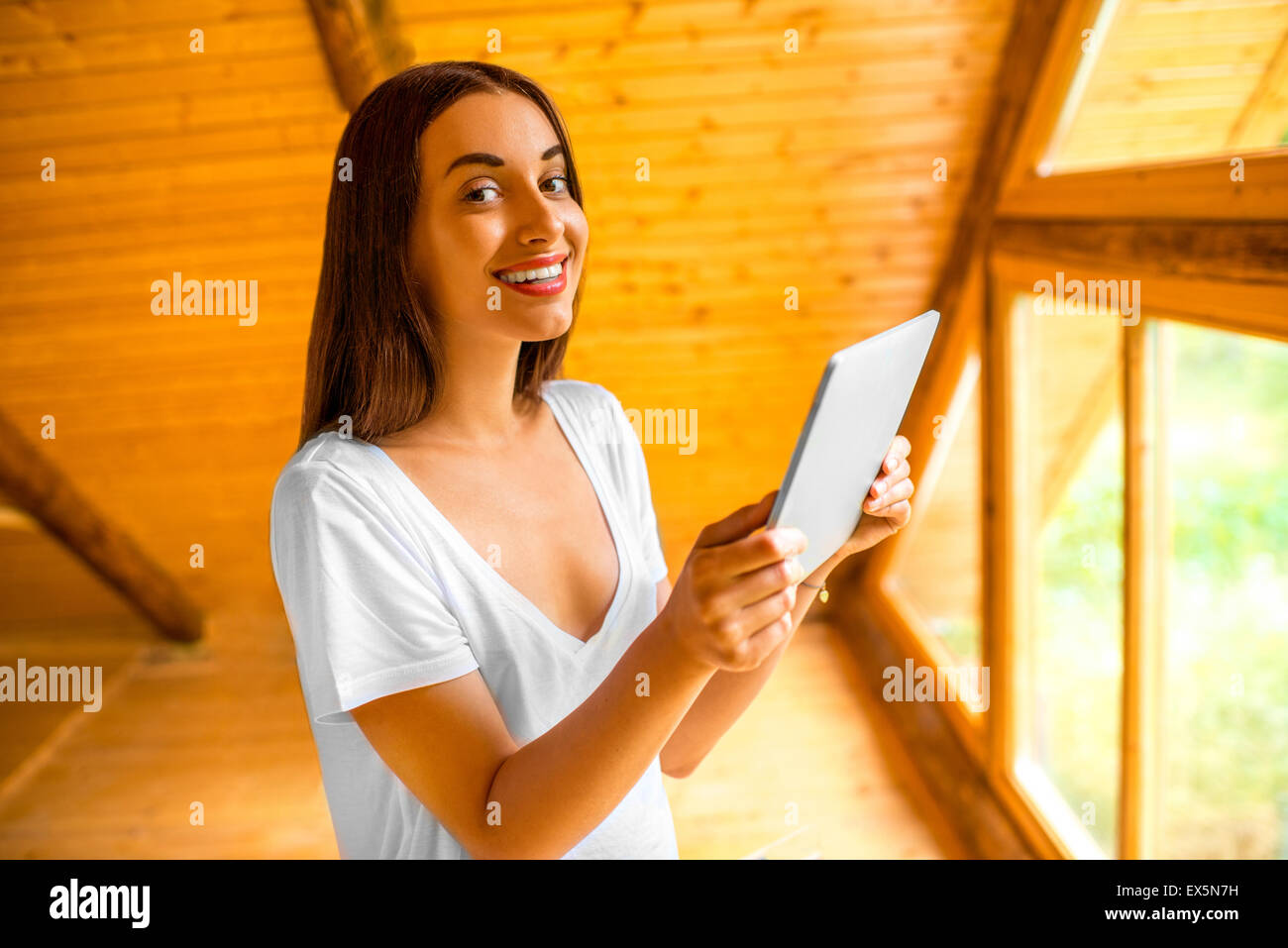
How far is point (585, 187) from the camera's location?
2.96 m

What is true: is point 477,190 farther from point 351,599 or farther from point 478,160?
Result: point 351,599

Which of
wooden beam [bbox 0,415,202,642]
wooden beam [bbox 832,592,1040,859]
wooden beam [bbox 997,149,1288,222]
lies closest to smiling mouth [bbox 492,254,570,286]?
wooden beam [bbox 997,149,1288,222]

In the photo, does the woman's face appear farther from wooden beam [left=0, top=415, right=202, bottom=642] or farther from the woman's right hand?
wooden beam [left=0, top=415, right=202, bottom=642]

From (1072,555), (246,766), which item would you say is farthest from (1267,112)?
(246,766)

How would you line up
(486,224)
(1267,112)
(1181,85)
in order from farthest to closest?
(1181,85), (1267,112), (486,224)

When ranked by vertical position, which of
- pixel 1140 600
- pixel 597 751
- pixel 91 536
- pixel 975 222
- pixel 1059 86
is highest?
pixel 1059 86

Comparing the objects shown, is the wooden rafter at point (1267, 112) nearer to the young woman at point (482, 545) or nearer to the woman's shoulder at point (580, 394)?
the young woman at point (482, 545)

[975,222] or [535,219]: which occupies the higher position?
[975,222]

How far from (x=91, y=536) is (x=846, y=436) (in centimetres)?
367

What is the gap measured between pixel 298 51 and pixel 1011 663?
2436 millimetres

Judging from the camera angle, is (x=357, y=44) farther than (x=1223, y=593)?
Yes

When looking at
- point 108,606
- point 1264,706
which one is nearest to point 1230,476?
point 1264,706

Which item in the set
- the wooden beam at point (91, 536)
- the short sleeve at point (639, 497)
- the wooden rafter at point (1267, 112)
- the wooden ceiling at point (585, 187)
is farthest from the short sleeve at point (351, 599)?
the wooden beam at point (91, 536)
